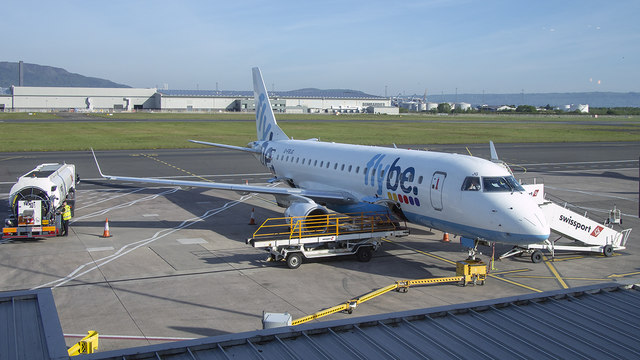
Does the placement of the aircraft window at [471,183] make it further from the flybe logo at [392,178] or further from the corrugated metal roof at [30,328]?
the corrugated metal roof at [30,328]

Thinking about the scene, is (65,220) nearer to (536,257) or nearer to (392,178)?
(392,178)

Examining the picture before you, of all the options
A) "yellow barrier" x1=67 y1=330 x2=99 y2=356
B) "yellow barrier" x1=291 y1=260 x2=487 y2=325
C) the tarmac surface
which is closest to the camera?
"yellow barrier" x1=67 y1=330 x2=99 y2=356

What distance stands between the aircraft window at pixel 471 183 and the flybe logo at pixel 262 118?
73.7ft

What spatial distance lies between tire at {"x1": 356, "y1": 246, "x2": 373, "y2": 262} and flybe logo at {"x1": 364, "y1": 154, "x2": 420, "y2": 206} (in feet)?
8.84

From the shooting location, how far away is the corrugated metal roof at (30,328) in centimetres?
898

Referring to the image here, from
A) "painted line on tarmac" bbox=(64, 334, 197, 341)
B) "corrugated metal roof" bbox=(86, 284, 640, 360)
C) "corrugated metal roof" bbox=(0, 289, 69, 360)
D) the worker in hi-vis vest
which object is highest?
"corrugated metal roof" bbox=(0, 289, 69, 360)

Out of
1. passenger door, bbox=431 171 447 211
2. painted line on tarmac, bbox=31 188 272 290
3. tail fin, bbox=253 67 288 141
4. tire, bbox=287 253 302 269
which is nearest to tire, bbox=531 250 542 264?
passenger door, bbox=431 171 447 211

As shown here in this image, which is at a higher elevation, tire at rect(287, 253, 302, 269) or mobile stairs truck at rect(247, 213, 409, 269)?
mobile stairs truck at rect(247, 213, 409, 269)

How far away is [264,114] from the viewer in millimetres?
41844

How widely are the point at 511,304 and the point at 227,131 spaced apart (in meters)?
91.5

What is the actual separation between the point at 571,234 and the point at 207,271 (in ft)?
54.1

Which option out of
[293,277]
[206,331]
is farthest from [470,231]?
[206,331]

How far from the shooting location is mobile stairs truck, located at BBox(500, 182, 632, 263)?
2447cm

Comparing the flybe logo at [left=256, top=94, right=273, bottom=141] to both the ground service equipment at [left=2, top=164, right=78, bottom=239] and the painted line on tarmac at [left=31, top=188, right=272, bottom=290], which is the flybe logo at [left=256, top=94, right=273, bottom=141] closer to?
the painted line on tarmac at [left=31, top=188, right=272, bottom=290]
